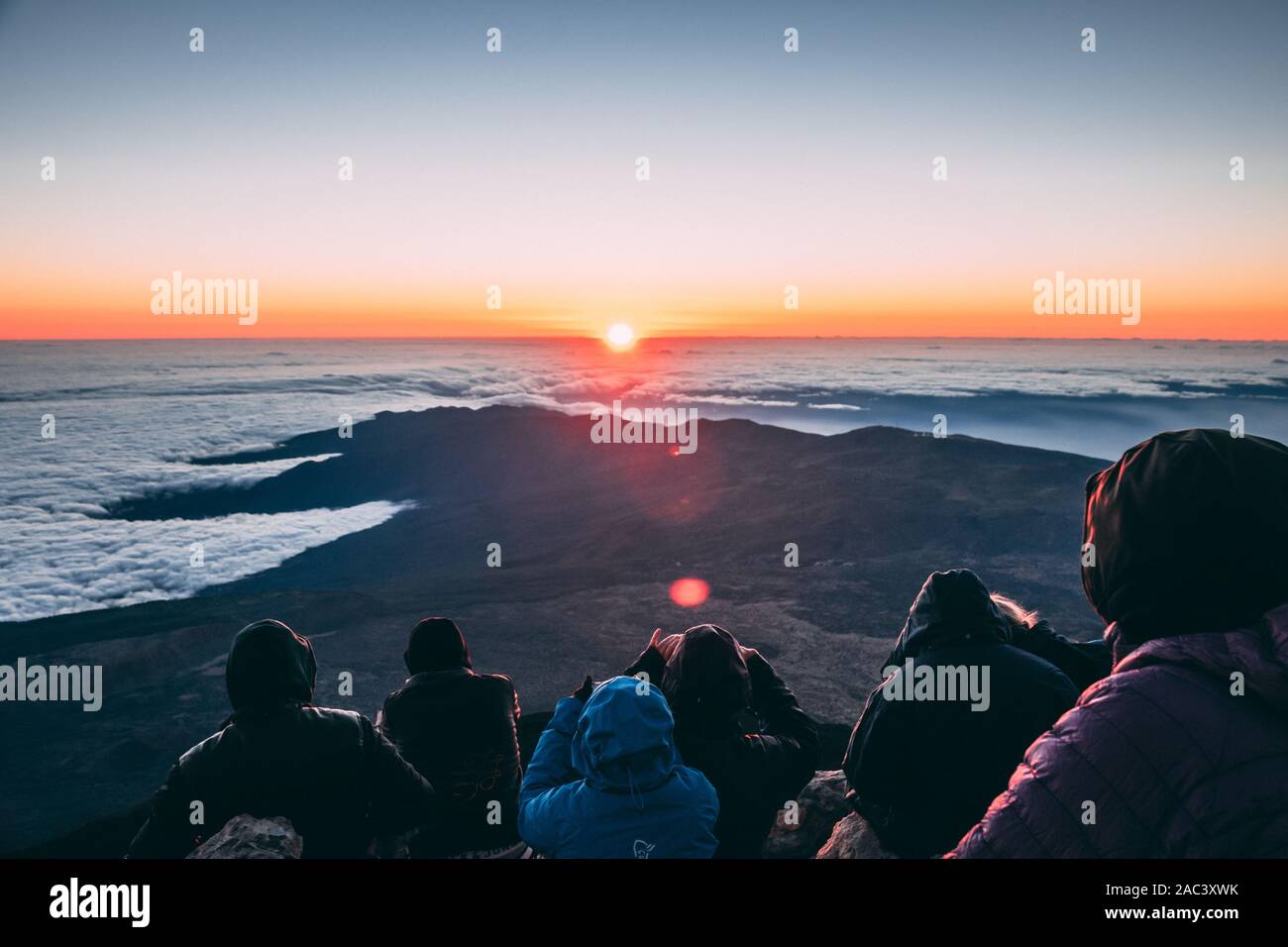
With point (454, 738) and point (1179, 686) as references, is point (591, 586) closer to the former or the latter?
point (454, 738)

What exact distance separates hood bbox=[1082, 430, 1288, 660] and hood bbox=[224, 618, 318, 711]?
8.73ft

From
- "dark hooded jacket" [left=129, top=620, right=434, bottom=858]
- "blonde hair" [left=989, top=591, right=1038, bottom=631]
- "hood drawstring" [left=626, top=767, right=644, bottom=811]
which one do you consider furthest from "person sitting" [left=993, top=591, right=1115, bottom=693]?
"dark hooded jacket" [left=129, top=620, right=434, bottom=858]

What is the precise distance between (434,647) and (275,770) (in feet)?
2.95

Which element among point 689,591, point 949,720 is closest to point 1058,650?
point 949,720

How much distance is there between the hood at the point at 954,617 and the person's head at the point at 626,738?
103 centimetres

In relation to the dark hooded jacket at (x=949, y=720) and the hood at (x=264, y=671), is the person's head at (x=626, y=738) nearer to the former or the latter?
the dark hooded jacket at (x=949, y=720)

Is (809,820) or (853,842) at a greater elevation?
(853,842)

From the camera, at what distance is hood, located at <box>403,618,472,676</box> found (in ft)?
12.2

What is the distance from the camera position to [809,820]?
11.9 ft

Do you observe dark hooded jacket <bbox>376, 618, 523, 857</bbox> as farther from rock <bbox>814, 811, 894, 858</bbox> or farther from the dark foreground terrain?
the dark foreground terrain

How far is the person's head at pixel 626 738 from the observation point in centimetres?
236

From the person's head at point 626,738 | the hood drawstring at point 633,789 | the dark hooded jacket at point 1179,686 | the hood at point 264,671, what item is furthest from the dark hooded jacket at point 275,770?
the dark hooded jacket at point 1179,686

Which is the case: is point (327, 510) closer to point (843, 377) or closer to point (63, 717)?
point (63, 717)
